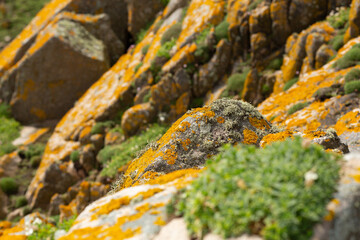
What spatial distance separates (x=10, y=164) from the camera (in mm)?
22156

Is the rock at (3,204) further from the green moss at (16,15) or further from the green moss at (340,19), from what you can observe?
the green moss at (16,15)

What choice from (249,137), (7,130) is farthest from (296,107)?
(7,130)

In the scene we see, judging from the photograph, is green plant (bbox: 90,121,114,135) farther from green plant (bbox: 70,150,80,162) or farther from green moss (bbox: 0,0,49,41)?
green moss (bbox: 0,0,49,41)

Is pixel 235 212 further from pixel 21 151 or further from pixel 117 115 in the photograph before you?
pixel 21 151

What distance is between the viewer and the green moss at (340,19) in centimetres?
1488

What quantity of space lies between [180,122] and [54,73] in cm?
1989

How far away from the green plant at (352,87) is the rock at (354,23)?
4344 millimetres

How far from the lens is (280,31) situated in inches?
642

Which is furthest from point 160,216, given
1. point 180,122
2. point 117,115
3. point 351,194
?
point 117,115

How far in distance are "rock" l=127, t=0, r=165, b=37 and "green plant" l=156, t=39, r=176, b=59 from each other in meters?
7.64

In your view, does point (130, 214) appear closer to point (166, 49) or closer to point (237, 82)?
point (237, 82)

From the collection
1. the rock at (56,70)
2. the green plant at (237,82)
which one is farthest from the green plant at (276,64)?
the rock at (56,70)

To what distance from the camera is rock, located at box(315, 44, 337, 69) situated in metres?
14.2

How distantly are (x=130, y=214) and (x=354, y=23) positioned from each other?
1393cm
